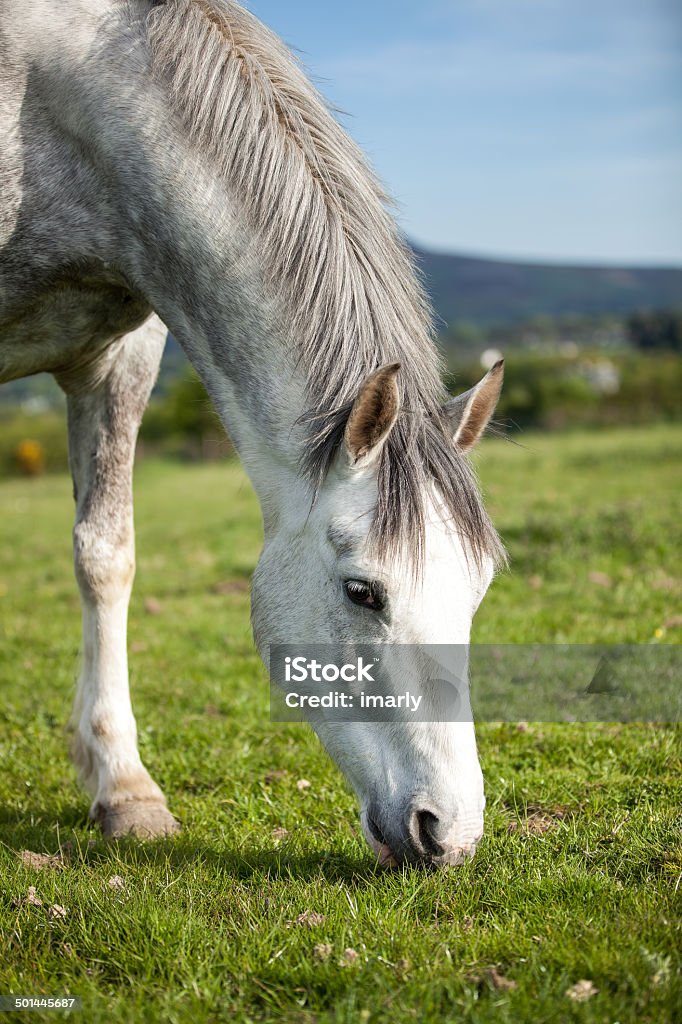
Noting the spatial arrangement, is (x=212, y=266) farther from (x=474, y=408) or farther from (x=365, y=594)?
(x=365, y=594)

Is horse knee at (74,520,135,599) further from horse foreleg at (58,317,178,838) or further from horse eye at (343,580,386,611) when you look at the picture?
horse eye at (343,580,386,611)

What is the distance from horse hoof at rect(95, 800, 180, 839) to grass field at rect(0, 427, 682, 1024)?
0.09m

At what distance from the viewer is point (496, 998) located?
2375 mm

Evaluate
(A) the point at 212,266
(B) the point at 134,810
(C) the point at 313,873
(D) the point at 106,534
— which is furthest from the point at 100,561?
(C) the point at 313,873

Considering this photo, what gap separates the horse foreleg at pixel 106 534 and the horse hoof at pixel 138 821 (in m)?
0.14

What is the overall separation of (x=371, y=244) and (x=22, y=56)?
5.21ft

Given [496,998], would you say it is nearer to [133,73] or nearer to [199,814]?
[199,814]

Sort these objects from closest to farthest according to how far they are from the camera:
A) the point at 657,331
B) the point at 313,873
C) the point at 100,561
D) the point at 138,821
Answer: the point at 313,873, the point at 138,821, the point at 100,561, the point at 657,331

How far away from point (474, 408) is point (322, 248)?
0.79 meters

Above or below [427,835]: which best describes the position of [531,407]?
below

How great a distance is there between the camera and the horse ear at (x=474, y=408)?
323cm

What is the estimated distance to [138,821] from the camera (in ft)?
12.7

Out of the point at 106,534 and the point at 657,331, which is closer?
the point at 106,534

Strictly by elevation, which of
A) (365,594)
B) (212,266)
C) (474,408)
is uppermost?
(212,266)
